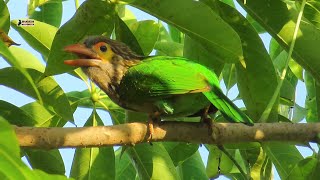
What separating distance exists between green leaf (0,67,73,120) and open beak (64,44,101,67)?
151 millimetres

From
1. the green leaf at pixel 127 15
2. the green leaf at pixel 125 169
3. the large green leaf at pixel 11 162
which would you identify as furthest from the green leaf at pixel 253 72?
the large green leaf at pixel 11 162

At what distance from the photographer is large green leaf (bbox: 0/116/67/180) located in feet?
3.84

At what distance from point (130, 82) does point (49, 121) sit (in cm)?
47

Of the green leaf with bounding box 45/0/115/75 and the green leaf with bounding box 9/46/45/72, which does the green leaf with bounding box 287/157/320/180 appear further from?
the green leaf with bounding box 9/46/45/72

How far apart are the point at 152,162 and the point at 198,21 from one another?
0.67 m

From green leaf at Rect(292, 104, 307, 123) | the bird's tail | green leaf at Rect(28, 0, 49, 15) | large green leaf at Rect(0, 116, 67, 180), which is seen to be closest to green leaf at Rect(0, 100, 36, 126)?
green leaf at Rect(28, 0, 49, 15)

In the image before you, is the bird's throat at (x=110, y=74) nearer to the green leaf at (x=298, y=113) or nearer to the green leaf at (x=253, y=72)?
the green leaf at (x=253, y=72)

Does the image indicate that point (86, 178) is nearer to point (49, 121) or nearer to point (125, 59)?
point (49, 121)

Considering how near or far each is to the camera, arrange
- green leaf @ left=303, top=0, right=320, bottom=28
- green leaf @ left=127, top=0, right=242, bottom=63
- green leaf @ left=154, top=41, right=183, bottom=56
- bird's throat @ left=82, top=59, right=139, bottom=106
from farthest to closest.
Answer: green leaf @ left=154, top=41, right=183, bottom=56
green leaf @ left=303, top=0, right=320, bottom=28
bird's throat @ left=82, top=59, right=139, bottom=106
green leaf @ left=127, top=0, right=242, bottom=63

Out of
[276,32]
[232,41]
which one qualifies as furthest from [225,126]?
[276,32]

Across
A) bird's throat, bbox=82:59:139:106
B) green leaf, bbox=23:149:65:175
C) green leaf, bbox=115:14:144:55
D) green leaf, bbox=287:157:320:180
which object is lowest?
green leaf, bbox=287:157:320:180

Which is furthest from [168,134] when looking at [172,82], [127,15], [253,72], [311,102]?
[127,15]

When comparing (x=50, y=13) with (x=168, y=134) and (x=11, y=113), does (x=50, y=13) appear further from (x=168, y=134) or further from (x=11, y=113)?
(x=168, y=134)

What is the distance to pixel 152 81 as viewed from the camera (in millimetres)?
2770
